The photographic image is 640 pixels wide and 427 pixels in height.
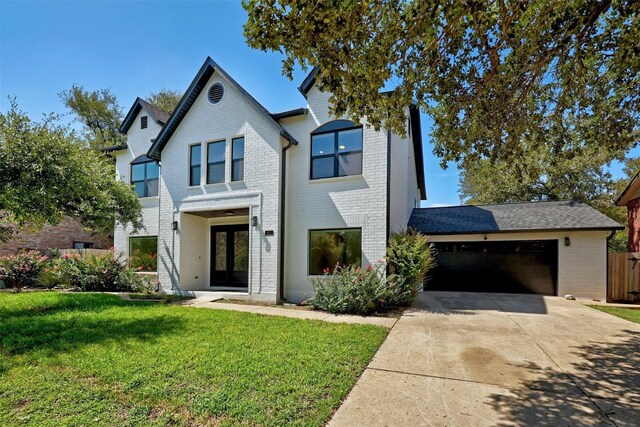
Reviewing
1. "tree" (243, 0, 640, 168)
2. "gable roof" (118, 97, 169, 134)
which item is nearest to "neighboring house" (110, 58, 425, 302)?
"gable roof" (118, 97, 169, 134)

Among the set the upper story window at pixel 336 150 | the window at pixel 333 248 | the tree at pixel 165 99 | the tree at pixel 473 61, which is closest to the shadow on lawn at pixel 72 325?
the window at pixel 333 248

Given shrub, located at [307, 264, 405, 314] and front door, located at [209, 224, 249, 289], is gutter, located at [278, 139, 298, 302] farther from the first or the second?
front door, located at [209, 224, 249, 289]

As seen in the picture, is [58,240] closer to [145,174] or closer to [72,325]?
[145,174]

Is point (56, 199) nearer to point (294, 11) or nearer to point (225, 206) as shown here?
point (225, 206)

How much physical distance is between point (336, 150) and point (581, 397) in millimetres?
8779

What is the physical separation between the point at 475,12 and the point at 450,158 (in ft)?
12.0

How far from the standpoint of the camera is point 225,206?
11570mm

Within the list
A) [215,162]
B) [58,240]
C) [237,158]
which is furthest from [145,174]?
[58,240]

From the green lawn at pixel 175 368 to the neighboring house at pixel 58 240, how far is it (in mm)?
12179

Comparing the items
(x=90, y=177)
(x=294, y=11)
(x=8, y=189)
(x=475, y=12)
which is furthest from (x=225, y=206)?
(x=475, y=12)

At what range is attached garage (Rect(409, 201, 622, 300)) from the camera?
12000 millimetres

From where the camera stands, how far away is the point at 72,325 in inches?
266

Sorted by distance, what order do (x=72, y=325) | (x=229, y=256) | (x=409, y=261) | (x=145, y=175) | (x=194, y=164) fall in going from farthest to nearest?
1. (x=145, y=175)
2. (x=229, y=256)
3. (x=194, y=164)
4. (x=409, y=261)
5. (x=72, y=325)

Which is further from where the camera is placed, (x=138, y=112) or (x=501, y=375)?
(x=138, y=112)
